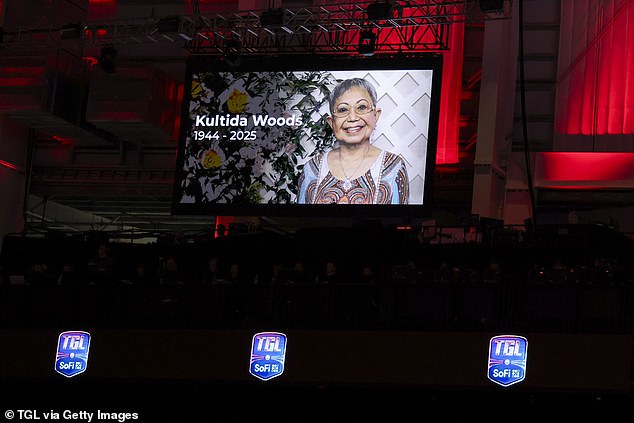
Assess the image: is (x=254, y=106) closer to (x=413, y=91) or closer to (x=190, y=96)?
(x=190, y=96)

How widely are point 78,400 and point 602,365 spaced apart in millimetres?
9118

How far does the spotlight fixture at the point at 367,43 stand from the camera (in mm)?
22312

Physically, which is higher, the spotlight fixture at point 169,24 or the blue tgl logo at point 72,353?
the spotlight fixture at point 169,24

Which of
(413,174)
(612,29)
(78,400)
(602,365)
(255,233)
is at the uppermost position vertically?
(612,29)

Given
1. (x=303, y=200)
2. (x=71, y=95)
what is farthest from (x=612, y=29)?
(x=71, y=95)

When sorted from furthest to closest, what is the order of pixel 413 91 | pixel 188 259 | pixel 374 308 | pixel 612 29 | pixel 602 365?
pixel 612 29 < pixel 413 91 < pixel 188 259 < pixel 374 308 < pixel 602 365

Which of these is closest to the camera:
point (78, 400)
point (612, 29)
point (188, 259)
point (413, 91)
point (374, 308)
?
point (374, 308)

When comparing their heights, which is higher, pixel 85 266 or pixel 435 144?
pixel 435 144

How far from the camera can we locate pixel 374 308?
18812mm

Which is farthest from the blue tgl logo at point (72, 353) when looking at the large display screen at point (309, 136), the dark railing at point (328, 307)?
the large display screen at point (309, 136)

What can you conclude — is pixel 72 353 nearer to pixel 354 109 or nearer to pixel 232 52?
pixel 232 52

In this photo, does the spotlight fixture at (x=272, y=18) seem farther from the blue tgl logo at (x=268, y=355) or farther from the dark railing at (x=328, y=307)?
the blue tgl logo at (x=268, y=355)

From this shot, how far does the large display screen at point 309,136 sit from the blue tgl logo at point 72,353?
516 cm

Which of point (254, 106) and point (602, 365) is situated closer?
point (602, 365)
